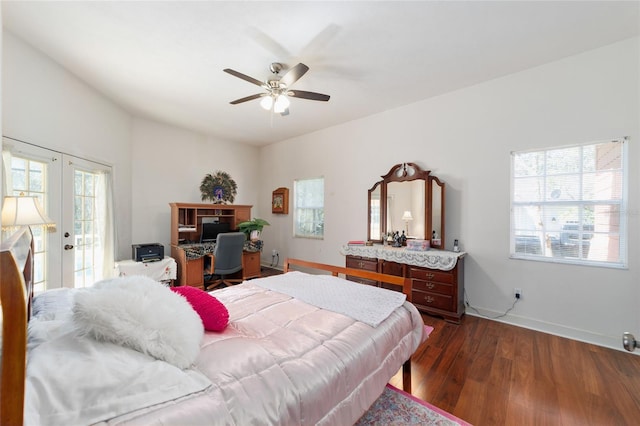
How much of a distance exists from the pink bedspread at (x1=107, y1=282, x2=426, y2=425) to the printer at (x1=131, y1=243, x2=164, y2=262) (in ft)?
8.63

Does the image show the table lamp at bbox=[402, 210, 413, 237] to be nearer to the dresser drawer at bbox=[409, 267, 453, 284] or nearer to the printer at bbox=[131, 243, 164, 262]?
the dresser drawer at bbox=[409, 267, 453, 284]

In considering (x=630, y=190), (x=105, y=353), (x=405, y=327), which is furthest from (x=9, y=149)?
(x=630, y=190)

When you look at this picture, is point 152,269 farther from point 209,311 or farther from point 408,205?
point 408,205

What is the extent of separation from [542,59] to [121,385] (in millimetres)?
3944

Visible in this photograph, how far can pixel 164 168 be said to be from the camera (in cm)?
432

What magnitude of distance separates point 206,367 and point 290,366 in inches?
12.4

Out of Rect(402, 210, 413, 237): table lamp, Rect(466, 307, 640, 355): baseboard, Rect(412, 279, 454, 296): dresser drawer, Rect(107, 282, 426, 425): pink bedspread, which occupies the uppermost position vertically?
Rect(402, 210, 413, 237): table lamp

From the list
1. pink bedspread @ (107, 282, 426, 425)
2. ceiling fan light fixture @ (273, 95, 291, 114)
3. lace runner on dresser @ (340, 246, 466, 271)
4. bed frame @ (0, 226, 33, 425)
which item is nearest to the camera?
bed frame @ (0, 226, 33, 425)

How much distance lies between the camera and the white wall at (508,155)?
2.34 meters

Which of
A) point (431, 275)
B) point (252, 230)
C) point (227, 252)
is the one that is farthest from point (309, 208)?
point (431, 275)

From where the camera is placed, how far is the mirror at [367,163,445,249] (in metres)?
3.29

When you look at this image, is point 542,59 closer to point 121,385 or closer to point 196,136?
point 121,385

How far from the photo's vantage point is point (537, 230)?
277cm

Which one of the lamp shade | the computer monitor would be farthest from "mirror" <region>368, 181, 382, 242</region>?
the lamp shade
